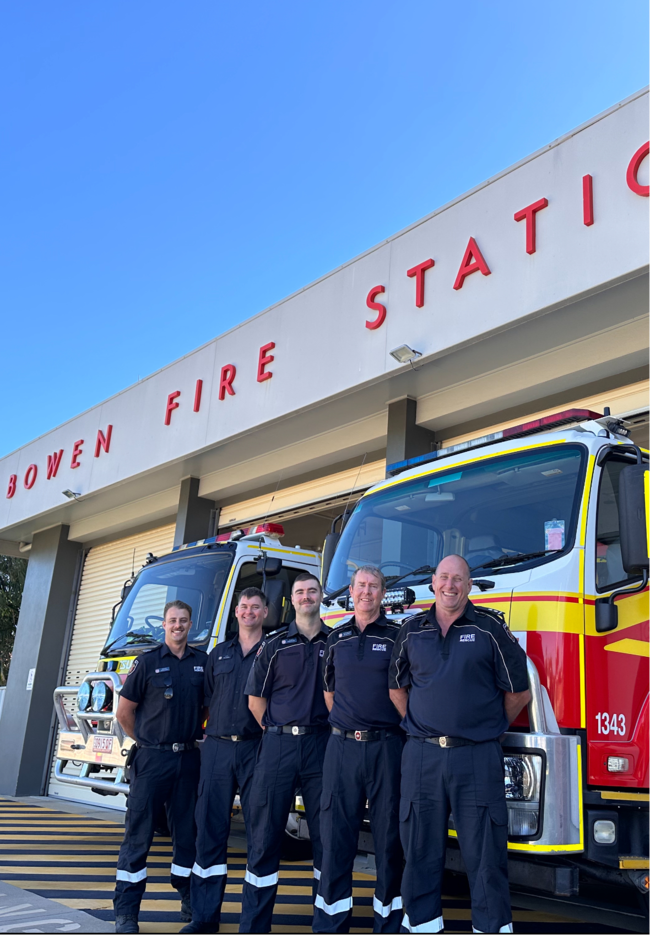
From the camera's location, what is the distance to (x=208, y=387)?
10555 mm

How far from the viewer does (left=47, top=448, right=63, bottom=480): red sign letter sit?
1348cm

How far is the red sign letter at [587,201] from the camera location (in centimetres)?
648

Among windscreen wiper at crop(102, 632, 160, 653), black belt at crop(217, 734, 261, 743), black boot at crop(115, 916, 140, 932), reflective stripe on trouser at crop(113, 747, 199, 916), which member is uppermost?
windscreen wiper at crop(102, 632, 160, 653)

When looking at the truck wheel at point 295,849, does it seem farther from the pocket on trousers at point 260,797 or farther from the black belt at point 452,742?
the black belt at point 452,742

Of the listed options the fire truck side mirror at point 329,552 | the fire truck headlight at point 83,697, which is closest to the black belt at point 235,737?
the fire truck side mirror at point 329,552

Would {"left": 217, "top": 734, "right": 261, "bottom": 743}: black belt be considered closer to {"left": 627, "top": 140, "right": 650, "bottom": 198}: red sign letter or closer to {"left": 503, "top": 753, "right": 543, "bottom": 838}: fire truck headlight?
{"left": 503, "top": 753, "right": 543, "bottom": 838}: fire truck headlight

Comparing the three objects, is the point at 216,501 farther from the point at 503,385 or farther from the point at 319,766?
the point at 319,766

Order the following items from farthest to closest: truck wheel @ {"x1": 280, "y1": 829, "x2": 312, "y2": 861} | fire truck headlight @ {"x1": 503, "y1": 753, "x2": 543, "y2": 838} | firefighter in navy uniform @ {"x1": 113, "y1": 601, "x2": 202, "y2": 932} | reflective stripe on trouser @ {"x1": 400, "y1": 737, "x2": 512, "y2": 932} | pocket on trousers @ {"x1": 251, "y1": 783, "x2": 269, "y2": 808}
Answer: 1. truck wheel @ {"x1": 280, "y1": 829, "x2": 312, "y2": 861}
2. firefighter in navy uniform @ {"x1": 113, "y1": 601, "x2": 202, "y2": 932}
3. pocket on trousers @ {"x1": 251, "y1": 783, "x2": 269, "y2": 808}
4. fire truck headlight @ {"x1": 503, "y1": 753, "x2": 543, "y2": 838}
5. reflective stripe on trouser @ {"x1": 400, "y1": 737, "x2": 512, "y2": 932}

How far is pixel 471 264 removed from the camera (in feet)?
24.3

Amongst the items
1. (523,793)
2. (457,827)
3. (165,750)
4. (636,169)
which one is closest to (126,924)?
(165,750)

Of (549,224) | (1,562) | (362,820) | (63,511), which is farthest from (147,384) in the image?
(1,562)

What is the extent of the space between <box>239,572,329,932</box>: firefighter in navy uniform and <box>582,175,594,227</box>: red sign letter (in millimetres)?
3721

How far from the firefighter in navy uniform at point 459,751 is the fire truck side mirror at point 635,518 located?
26.4 inches

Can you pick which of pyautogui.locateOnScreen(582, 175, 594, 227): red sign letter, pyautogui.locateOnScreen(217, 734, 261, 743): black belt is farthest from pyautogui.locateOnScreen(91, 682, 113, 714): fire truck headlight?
pyautogui.locateOnScreen(582, 175, 594, 227): red sign letter
